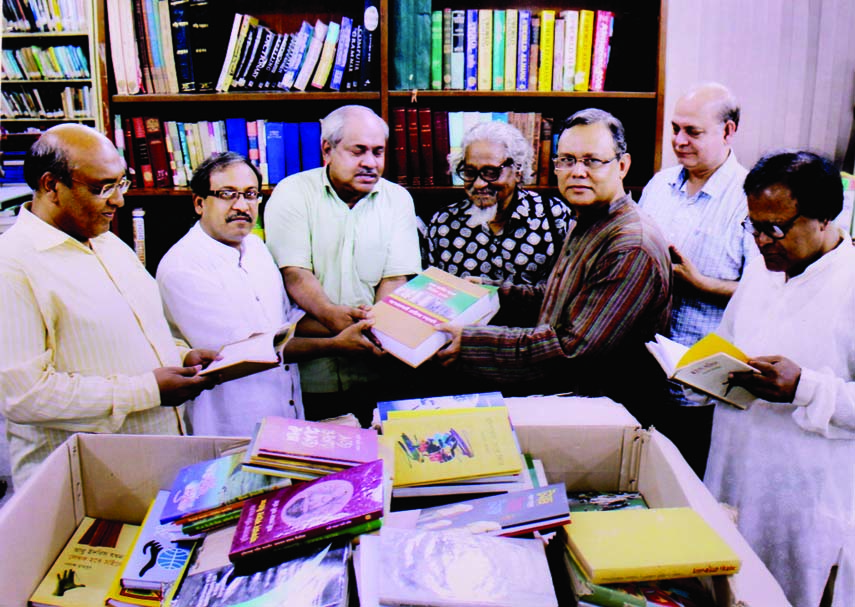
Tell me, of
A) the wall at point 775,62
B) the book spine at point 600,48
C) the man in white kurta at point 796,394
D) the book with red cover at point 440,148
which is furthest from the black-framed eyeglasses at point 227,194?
the wall at point 775,62

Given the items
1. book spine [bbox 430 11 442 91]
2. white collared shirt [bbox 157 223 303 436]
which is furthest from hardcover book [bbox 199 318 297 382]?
book spine [bbox 430 11 442 91]

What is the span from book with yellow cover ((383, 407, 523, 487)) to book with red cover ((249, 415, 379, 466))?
0.07m

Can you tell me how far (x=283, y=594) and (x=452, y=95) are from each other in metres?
2.40

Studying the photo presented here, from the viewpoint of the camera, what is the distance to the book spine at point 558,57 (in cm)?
293

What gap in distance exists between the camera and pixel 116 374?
1680 mm

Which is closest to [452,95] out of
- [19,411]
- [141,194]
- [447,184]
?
[447,184]

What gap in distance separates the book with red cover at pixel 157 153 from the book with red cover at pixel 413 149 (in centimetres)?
105

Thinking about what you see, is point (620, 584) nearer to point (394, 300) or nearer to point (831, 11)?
point (394, 300)

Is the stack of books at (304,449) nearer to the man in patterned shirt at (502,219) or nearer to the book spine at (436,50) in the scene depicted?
the man in patterned shirt at (502,219)

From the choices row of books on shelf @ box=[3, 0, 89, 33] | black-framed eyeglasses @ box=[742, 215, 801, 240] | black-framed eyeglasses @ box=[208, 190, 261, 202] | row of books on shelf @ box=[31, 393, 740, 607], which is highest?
row of books on shelf @ box=[3, 0, 89, 33]

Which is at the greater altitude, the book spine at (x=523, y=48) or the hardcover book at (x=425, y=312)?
the book spine at (x=523, y=48)

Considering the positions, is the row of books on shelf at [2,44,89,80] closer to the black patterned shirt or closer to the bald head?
the black patterned shirt

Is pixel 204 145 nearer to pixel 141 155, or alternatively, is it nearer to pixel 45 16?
pixel 141 155

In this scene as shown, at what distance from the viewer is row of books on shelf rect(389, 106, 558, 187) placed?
2967mm
